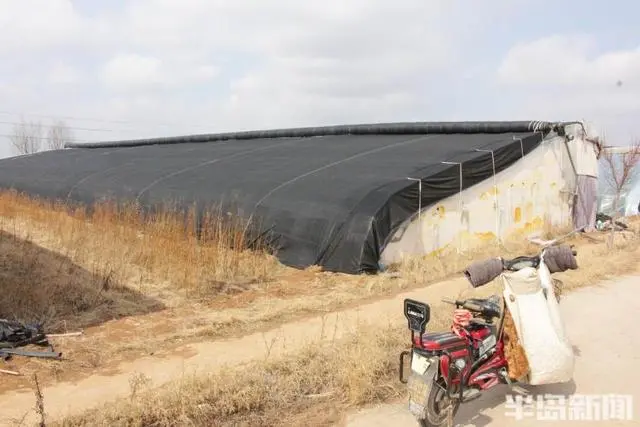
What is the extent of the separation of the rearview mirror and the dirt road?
2.84 feet

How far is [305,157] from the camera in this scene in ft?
51.7

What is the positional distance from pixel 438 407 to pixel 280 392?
1365 mm

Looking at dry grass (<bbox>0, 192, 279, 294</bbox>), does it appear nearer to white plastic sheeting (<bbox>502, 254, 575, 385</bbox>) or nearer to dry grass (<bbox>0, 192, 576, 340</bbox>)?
dry grass (<bbox>0, 192, 576, 340</bbox>)

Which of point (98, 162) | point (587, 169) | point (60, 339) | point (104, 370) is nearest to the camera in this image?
point (104, 370)

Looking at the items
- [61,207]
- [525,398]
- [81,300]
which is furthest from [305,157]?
[525,398]

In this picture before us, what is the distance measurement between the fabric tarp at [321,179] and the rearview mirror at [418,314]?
5.96m

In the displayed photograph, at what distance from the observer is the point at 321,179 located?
41.1ft

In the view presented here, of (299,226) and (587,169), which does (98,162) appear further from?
(587,169)

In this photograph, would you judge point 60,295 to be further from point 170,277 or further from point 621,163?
point 621,163

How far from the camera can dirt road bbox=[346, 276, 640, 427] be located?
4.07 m

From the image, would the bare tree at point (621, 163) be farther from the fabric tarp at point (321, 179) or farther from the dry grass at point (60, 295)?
the dry grass at point (60, 295)

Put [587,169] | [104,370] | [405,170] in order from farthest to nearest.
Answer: [587,169]
[405,170]
[104,370]

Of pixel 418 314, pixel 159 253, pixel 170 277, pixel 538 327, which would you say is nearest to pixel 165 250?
pixel 159 253

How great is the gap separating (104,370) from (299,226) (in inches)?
240
